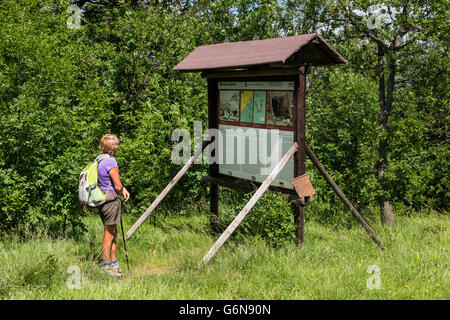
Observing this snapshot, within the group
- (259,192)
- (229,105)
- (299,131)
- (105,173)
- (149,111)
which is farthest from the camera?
(149,111)

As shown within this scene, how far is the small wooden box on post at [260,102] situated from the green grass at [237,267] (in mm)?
855

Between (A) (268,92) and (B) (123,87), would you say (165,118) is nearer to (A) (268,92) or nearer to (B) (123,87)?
(B) (123,87)

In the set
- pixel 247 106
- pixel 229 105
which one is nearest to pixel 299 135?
pixel 247 106

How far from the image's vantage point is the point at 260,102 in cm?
643

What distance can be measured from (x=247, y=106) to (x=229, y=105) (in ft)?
1.45

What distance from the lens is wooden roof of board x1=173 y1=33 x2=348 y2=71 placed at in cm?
557

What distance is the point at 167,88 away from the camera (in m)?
9.95

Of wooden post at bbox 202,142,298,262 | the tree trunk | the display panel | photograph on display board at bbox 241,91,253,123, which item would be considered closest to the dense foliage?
the tree trunk

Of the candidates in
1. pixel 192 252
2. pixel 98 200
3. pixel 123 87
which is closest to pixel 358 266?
pixel 192 252

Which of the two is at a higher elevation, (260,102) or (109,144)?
(260,102)

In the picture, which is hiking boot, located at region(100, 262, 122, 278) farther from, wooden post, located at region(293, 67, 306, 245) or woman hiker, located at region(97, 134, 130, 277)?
wooden post, located at region(293, 67, 306, 245)

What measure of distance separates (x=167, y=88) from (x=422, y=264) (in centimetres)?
641

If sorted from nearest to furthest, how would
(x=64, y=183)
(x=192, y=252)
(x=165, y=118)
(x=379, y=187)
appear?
(x=192, y=252)
(x=64, y=183)
(x=379, y=187)
(x=165, y=118)

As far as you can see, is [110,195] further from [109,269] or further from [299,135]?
[299,135]
